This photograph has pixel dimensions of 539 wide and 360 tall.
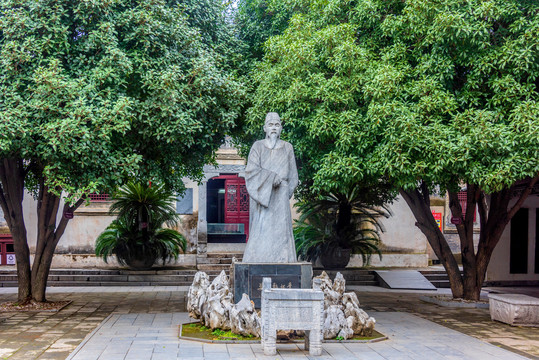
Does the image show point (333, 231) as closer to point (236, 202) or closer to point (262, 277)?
point (236, 202)

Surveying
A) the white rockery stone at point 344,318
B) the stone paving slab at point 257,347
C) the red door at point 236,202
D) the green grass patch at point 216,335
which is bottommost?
the stone paving slab at point 257,347

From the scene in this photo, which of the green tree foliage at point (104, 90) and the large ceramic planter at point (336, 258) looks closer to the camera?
the green tree foliage at point (104, 90)

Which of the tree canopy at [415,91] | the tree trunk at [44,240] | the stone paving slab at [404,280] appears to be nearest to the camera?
the tree canopy at [415,91]

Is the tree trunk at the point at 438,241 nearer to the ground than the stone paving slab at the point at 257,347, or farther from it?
farther from it

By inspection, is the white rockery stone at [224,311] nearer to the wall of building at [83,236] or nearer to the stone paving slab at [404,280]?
the stone paving slab at [404,280]

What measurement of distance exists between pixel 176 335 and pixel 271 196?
2.77m

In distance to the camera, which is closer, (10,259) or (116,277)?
(116,277)

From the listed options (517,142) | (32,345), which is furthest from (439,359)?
(32,345)

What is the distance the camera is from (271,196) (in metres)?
10.0

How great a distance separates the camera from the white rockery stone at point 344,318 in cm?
902

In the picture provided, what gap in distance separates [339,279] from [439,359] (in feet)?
8.81

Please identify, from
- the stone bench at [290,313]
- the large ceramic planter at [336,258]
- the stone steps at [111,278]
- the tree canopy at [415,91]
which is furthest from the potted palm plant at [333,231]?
the stone bench at [290,313]

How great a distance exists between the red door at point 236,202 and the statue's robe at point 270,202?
10.7 m

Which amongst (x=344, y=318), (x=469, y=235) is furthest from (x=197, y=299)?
(x=469, y=235)
